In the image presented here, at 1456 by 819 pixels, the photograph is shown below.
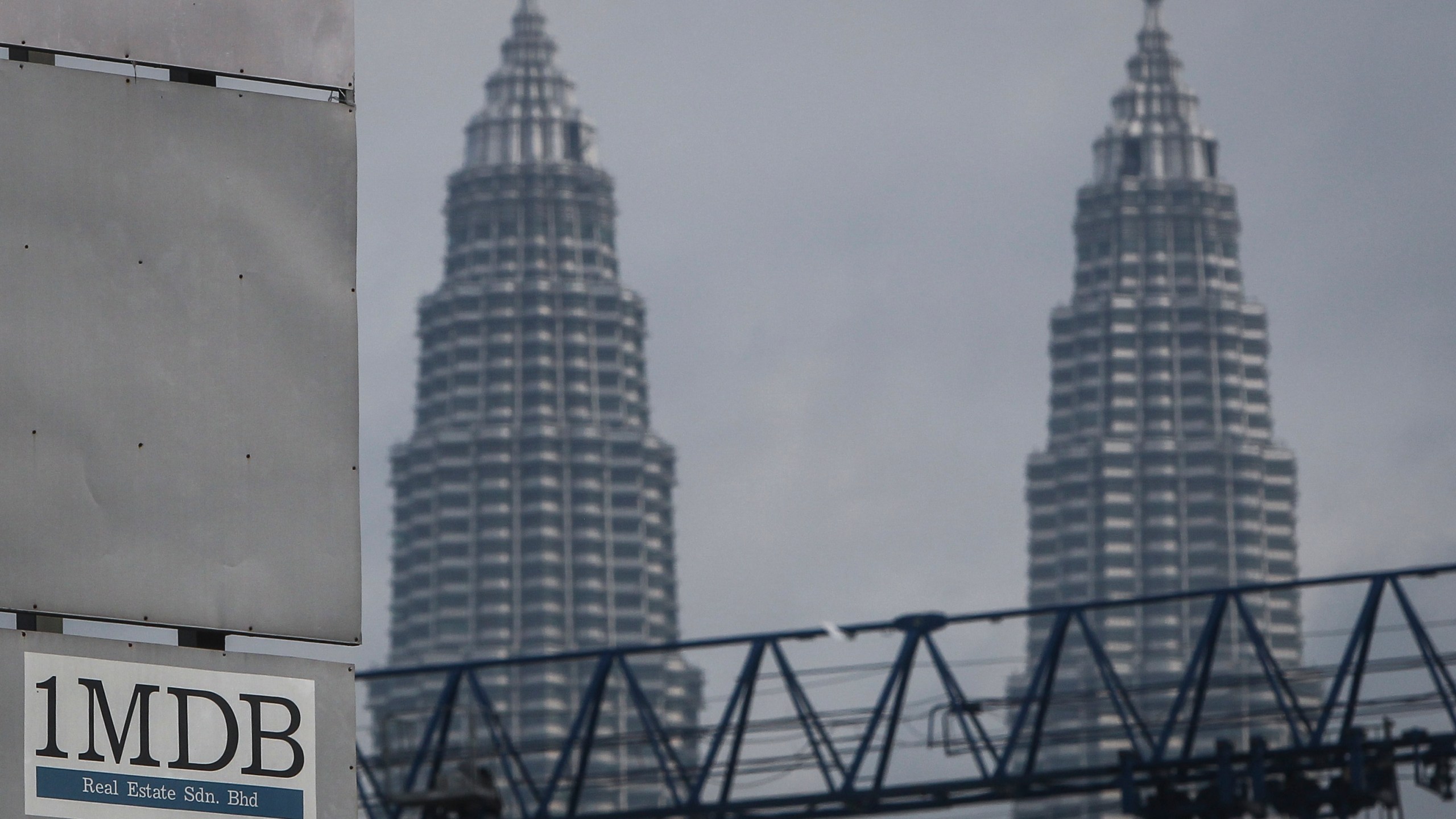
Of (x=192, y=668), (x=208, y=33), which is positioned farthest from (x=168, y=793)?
(x=208, y=33)

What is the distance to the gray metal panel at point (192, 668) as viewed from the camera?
9609mm

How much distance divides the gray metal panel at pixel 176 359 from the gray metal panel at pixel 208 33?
126mm

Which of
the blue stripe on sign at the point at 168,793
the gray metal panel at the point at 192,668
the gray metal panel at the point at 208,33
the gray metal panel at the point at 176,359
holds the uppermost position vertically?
the gray metal panel at the point at 208,33

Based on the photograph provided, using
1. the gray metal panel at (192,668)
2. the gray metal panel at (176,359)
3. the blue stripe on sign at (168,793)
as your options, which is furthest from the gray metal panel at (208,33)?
the blue stripe on sign at (168,793)

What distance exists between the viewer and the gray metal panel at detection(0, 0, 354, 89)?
34.0 feet

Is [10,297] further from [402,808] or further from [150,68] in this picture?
[402,808]

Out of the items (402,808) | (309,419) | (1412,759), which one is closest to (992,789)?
(1412,759)

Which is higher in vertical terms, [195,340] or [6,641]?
[195,340]

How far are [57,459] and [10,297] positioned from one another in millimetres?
674

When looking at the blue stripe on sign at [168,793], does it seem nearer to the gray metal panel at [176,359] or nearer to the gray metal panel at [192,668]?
the gray metal panel at [192,668]

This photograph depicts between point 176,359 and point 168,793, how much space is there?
1.79 m

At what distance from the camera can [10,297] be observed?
33.1 feet

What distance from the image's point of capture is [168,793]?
975 centimetres

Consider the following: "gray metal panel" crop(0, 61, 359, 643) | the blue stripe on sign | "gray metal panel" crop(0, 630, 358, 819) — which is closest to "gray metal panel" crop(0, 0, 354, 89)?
"gray metal panel" crop(0, 61, 359, 643)
